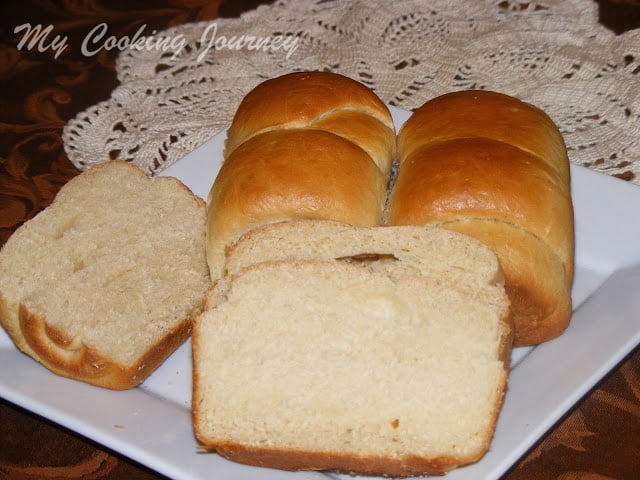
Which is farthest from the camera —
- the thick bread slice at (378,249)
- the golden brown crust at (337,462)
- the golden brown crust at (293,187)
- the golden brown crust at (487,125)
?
the golden brown crust at (487,125)

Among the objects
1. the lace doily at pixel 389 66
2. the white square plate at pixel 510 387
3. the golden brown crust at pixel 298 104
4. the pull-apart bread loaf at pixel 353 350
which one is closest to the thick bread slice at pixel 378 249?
the pull-apart bread loaf at pixel 353 350

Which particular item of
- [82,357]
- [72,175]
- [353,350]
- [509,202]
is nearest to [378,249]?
[353,350]

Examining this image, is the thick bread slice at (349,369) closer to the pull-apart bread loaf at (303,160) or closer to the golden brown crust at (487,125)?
the pull-apart bread loaf at (303,160)

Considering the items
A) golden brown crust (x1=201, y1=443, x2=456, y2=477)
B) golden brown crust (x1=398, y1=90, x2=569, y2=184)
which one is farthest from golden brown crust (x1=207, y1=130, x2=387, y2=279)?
golden brown crust (x1=201, y1=443, x2=456, y2=477)

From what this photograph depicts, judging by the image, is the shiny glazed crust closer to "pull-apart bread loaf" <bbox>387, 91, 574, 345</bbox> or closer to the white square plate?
"pull-apart bread loaf" <bbox>387, 91, 574, 345</bbox>

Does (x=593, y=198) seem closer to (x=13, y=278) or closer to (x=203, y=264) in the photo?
(x=203, y=264)
